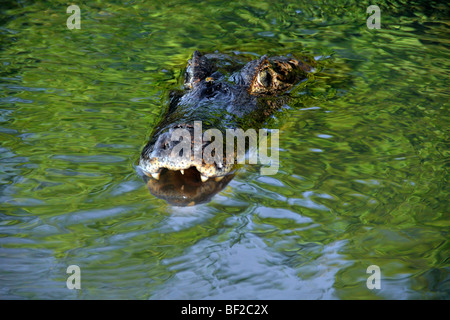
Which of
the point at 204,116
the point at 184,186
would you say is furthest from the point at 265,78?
the point at 184,186

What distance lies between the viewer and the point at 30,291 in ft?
10.1

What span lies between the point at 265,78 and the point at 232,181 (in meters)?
1.97

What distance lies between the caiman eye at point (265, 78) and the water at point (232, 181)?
377 millimetres

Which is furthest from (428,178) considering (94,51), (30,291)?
(94,51)

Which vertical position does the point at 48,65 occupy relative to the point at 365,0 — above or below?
below

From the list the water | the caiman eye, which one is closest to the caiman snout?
the water

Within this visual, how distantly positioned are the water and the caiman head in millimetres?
163

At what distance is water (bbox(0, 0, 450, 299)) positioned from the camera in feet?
10.7

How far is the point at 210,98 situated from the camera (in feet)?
17.3

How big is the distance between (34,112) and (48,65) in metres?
1.36

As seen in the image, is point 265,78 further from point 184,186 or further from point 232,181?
point 184,186
